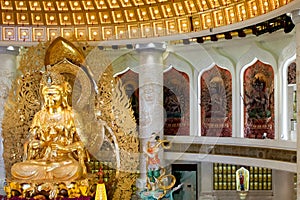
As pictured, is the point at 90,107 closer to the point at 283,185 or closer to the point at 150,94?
the point at 150,94

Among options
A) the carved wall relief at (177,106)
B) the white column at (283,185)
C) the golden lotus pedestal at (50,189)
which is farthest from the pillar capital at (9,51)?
the white column at (283,185)

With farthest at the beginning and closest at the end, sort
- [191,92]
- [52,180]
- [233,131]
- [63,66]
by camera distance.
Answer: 1. [191,92]
2. [233,131]
3. [63,66]
4. [52,180]

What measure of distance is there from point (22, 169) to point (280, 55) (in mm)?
6370

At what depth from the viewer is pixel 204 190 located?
14312 mm

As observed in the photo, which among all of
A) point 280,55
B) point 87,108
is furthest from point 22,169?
point 280,55

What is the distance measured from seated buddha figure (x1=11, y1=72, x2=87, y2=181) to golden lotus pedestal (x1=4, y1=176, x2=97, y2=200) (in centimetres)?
16

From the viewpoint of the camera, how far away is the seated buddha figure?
36.7 ft

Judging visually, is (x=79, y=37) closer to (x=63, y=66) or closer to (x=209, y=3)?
(x=63, y=66)

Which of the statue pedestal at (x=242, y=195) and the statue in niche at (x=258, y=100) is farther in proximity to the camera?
the statue pedestal at (x=242, y=195)

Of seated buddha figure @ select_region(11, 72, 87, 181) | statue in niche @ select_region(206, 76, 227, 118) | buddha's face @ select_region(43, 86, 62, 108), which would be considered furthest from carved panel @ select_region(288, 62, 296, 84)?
buddha's face @ select_region(43, 86, 62, 108)

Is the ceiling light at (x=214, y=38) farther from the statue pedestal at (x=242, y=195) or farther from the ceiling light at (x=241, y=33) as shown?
the statue pedestal at (x=242, y=195)

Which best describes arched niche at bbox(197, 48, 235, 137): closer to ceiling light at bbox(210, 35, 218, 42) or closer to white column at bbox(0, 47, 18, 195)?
ceiling light at bbox(210, 35, 218, 42)

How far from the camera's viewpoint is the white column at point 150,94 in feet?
43.4

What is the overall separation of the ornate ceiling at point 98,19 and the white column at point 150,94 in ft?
1.66
